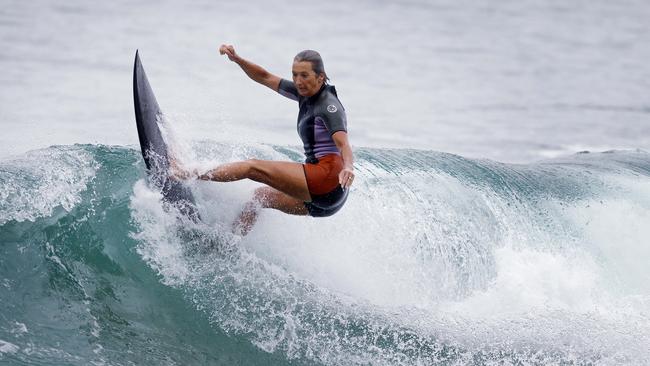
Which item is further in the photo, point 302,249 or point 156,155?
point 302,249

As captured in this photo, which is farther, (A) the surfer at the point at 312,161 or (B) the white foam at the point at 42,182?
(B) the white foam at the point at 42,182

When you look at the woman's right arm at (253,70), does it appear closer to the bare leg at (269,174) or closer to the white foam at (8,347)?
the bare leg at (269,174)

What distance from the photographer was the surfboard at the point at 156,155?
282 inches

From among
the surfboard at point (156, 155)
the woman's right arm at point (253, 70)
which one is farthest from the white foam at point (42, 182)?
the woman's right arm at point (253, 70)

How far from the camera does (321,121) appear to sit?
670 cm

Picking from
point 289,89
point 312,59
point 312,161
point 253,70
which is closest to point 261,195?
point 312,161

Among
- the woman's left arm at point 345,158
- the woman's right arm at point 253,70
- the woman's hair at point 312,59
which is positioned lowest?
the woman's left arm at point 345,158

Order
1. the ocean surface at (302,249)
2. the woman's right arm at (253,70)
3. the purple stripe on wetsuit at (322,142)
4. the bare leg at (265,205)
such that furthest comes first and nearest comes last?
the woman's right arm at (253,70) < the ocean surface at (302,249) < the bare leg at (265,205) < the purple stripe on wetsuit at (322,142)

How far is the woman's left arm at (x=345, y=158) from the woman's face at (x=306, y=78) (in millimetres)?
403

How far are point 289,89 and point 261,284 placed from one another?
5.20 ft

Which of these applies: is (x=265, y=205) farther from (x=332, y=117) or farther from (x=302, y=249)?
(x=332, y=117)

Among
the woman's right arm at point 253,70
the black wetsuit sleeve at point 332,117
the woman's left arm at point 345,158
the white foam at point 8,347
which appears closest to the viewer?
the woman's left arm at point 345,158

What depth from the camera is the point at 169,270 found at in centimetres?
749

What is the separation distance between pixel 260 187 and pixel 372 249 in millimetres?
1633
